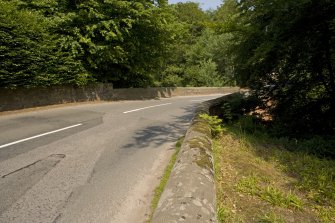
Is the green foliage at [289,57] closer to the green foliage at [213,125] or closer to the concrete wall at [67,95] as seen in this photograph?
the green foliage at [213,125]

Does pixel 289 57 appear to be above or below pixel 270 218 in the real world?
above

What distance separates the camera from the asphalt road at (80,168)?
4.14 m

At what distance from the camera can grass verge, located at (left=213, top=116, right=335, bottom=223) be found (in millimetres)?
4016

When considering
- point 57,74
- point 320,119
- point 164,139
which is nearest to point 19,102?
point 57,74

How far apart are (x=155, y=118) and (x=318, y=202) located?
26.2 ft

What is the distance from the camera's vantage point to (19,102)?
44.8 feet

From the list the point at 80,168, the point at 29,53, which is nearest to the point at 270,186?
the point at 80,168

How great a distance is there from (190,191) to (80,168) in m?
3.06

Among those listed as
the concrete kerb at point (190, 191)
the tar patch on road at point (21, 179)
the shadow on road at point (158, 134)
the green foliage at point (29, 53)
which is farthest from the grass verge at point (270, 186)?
the green foliage at point (29, 53)

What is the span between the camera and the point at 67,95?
1669 centimetres

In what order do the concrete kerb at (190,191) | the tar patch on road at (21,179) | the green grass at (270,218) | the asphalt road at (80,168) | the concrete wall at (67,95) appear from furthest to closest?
1. the concrete wall at (67,95)
2. the tar patch on road at (21,179)
3. the asphalt road at (80,168)
4. the green grass at (270,218)
5. the concrete kerb at (190,191)

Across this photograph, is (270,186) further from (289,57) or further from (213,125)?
(289,57)

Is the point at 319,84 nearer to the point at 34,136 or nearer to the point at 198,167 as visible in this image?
the point at 198,167

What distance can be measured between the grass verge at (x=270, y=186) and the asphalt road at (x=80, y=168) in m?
1.31
